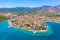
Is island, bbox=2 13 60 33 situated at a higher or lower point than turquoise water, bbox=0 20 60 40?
lower

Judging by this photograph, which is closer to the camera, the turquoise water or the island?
the turquoise water

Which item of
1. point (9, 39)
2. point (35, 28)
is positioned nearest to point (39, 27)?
point (35, 28)

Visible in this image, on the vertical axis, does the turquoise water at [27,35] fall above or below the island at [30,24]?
above

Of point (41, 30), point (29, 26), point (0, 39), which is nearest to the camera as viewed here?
point (0, 39)

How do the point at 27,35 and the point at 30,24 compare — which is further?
the point at 30,24

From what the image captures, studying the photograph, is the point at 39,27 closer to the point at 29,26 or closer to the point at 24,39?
the point at 29,26

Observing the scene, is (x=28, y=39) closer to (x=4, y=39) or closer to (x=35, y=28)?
(x=4, y=39)

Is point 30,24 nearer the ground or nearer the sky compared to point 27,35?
nearer the ground

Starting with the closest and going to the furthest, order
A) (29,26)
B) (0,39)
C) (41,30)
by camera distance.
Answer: (0,39) < (41,30) < (29,26)

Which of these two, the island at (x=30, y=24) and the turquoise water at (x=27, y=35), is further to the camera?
the island at (x=30, y=24)

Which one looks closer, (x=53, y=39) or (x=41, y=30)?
(x=53, y=39)
